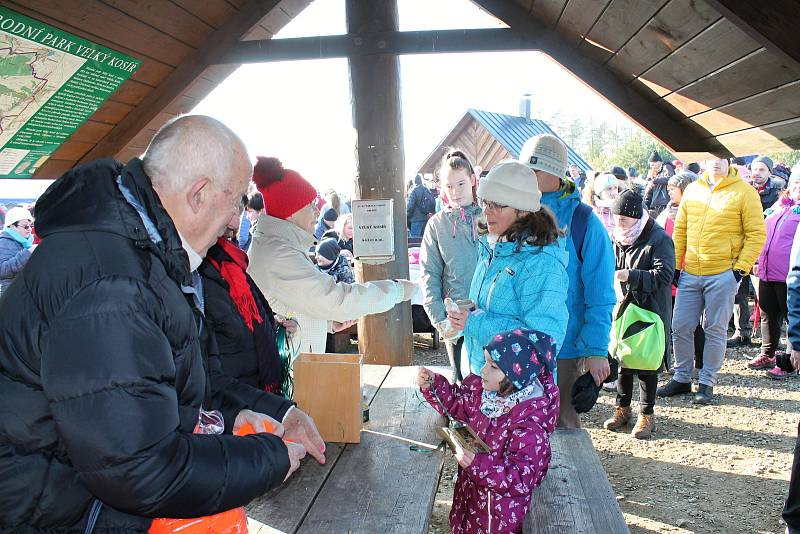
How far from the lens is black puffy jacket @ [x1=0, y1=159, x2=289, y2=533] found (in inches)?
42.2

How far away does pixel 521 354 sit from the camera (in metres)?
2.28

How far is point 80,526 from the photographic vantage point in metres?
1.24

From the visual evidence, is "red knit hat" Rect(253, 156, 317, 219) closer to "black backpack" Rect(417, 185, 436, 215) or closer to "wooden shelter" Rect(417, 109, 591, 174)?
"black backpack" Rect(417, 185, 436, 215)

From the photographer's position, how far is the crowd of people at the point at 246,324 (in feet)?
3.64

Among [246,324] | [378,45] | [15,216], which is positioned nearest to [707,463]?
[246,324]

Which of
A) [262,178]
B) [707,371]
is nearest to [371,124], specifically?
[262,178]

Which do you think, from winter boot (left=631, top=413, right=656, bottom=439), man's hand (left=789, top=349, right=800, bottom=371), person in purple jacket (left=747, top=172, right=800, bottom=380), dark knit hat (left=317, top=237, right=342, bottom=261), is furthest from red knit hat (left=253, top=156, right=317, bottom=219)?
person in purple jacket (left=747, top=172, right=800, bottom=380)

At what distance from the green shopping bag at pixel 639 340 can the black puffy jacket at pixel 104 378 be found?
3930 millimetres

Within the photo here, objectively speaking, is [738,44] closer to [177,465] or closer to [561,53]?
[561,53]

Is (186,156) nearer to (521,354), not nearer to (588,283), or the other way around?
(521,354)

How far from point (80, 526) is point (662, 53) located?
10.1 ft

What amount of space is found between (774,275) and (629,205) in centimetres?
261

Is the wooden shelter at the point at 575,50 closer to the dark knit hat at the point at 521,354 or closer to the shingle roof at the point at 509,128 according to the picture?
the dark knit hat at the point at 521,354

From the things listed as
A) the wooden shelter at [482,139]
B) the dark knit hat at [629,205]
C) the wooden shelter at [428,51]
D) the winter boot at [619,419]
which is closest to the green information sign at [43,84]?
the wooden shelter at [428,51]
